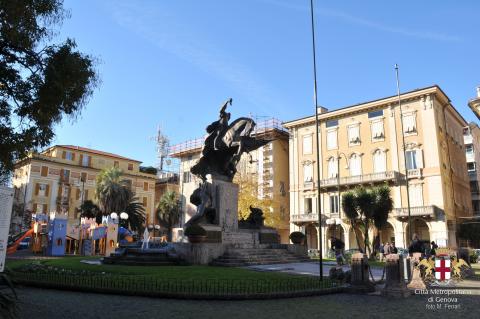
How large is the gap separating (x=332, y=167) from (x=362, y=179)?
5180 mm

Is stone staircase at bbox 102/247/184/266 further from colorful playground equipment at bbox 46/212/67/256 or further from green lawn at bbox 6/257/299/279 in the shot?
colorful playground equipment at bbox 46/212/67/256

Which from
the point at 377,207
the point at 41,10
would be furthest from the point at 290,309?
the point at 377,207

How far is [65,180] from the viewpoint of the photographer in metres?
61.6

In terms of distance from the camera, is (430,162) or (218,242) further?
(430,162)

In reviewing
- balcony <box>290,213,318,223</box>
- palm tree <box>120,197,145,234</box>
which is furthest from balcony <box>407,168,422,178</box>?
palm tree <box>120,197,145,234</box>

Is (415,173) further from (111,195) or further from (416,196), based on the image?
(111,195)

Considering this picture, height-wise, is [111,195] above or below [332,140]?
below

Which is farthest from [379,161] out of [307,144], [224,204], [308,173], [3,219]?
[3,219]

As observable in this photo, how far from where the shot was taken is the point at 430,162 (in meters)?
42.0

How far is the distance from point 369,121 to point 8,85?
143ft

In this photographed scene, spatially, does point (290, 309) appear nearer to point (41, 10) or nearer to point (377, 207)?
point (41, 10)

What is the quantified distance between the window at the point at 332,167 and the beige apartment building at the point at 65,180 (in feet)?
109

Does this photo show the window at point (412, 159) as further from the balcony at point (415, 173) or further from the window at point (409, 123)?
the window at point (409, 123)

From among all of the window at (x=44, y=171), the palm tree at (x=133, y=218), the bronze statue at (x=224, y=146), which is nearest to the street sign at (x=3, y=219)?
the bronze statue at (x=224, y=146)
